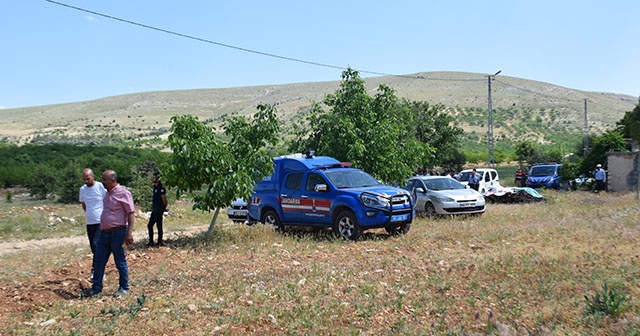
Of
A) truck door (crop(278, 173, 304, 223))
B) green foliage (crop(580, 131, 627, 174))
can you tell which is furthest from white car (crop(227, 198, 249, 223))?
green foliage (crop(580, 131, 627, 174))

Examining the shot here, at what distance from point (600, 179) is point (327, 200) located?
17.4 m

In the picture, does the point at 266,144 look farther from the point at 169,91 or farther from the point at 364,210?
the point at 169,91

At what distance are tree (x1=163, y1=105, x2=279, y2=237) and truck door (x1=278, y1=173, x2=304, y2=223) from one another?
2.46ft

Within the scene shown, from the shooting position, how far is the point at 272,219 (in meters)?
14.4

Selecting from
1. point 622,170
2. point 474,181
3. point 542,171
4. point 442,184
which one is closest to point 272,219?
point 442,184

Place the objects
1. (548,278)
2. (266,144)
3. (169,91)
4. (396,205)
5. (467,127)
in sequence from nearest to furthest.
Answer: (548,278) < (396,205) < (266,144) < (467,127) < (169,91)

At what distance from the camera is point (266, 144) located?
45.6 ft

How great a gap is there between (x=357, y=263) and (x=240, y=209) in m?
8.14

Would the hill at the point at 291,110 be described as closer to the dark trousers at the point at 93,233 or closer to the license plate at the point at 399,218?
the license plate at the point at 399,218

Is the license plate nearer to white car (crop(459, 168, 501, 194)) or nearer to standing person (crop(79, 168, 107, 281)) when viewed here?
standing person (crop(79, 168, 107, 281))


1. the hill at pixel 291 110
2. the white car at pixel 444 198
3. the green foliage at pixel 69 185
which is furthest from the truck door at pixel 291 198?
the hill at pixel 291 110

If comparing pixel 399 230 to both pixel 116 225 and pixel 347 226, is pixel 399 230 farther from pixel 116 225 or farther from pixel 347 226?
pixel 116 225

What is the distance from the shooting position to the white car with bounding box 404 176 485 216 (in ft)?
54.8

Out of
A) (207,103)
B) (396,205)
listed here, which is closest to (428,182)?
(396,205)
